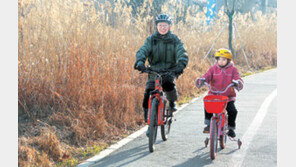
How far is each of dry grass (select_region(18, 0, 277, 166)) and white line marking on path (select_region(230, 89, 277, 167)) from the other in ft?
6.83

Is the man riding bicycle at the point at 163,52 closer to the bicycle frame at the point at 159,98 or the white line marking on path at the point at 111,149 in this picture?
the bicycle frame at the point at 159,98

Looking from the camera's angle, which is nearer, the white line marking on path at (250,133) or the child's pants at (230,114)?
the white line marking on path at (250,133)

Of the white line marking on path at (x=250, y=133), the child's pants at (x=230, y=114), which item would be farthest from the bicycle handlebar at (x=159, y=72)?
the white line marking on path at (x=250, y=133)

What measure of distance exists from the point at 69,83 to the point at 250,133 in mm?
3354

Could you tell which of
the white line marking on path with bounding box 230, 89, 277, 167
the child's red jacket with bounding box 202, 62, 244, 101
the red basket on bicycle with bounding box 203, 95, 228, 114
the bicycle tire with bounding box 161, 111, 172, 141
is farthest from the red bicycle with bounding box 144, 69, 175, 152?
the white line marking on path with bounding box 230, 89, 277, 167

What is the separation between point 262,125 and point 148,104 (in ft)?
8.80

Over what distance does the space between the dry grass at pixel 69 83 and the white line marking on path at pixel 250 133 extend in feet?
6.83

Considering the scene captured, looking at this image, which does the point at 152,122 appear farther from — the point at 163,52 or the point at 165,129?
the point at 163,52

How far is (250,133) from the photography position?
24.0 ft

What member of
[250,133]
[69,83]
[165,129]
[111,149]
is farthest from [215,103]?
[69,83]

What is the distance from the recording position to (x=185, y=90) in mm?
11266

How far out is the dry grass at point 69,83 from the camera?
6.32 m

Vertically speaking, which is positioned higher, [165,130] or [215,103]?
[215,103]

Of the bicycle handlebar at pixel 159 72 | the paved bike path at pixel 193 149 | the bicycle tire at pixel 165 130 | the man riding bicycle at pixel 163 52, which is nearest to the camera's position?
the paved bike path at pixel 193 149
